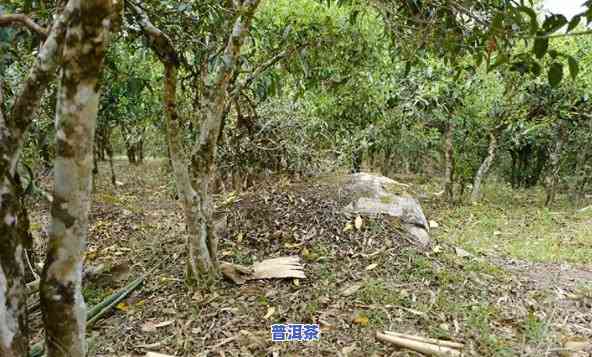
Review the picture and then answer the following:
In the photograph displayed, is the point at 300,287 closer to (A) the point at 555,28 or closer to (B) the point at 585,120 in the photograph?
(A) the point at 555,28

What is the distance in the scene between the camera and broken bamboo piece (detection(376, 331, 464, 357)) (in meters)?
2.30

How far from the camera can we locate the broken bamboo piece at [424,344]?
230 centimetres

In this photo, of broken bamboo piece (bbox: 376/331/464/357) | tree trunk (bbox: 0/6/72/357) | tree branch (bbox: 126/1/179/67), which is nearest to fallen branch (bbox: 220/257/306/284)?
broken bamboo piece (bbox: 376/331/464/357)

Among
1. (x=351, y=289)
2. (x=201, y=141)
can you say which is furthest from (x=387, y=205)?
(x=201, y=141)

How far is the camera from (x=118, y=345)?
2.46 meters

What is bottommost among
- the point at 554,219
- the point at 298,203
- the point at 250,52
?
the point at 554,219

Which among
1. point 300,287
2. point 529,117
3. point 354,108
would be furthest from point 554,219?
point 300,287

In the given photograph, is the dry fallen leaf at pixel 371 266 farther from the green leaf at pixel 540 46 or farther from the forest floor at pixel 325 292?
the green leaf at pixel 540 46

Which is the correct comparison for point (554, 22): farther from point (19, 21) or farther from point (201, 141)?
point (201, 141)

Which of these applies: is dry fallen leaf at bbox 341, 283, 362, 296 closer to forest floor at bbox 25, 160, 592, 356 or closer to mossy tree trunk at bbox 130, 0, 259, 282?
forest floor at bbox 25, 160, 592, 356

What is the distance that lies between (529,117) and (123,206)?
853 cm

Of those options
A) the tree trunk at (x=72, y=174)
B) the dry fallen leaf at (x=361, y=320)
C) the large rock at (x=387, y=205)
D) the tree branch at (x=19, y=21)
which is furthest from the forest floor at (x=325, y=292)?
the tree branch at (x=19, y=21)

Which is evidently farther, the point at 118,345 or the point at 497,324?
the point at 497,324

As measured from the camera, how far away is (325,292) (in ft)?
9.66
